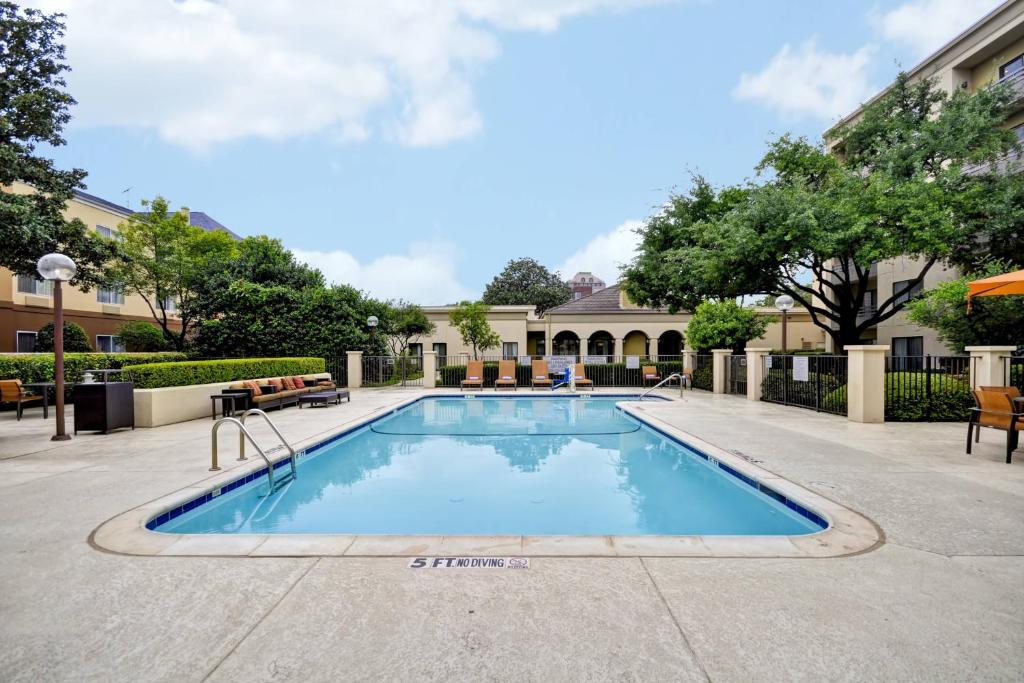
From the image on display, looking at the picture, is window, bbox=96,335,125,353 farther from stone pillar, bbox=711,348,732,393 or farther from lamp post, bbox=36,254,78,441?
stone pillar, bbox=711,348,732,393

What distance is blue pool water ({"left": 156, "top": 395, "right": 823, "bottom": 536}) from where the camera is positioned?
15.8 feet

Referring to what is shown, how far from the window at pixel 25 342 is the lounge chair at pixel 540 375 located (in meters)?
20.3

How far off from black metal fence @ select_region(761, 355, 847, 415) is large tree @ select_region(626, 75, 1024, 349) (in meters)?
3.69

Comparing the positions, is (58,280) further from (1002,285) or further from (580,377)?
(580,377)

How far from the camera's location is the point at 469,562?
3.36 m

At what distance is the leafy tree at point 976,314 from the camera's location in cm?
1327

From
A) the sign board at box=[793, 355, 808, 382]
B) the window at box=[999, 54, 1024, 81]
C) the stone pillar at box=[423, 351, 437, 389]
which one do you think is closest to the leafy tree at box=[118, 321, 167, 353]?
the stone pillar at box=[423, 351, 437, 389]

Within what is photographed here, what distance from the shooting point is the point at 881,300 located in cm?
2594

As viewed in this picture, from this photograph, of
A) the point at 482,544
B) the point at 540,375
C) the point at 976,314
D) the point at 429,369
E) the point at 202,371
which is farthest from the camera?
the point at 429,369

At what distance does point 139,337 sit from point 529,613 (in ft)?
89.4

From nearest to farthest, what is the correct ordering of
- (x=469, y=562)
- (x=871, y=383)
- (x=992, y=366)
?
(x=469, y=562), (x=992, y=366), (x=871, y=383)

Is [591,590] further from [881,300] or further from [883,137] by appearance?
[881,300]

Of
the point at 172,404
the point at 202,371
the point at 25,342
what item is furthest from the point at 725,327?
the point at 25,342

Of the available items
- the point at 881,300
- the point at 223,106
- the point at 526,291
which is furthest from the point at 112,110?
the point at 526,291
